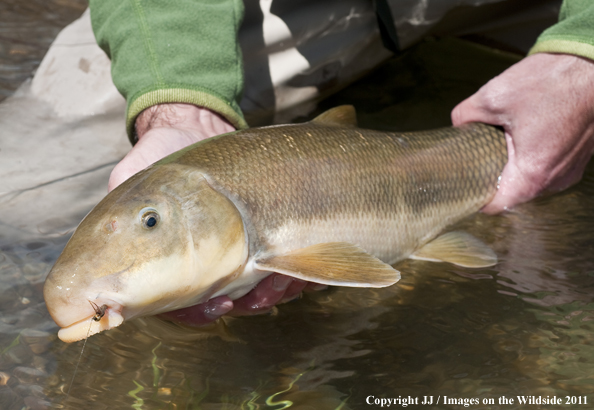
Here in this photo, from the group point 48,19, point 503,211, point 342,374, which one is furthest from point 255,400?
point 48,19

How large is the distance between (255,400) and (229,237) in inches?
24.8

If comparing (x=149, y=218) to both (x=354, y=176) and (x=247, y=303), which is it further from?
(x=354, y=176)

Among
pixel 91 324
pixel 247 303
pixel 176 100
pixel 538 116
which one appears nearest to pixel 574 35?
pixel 538 116

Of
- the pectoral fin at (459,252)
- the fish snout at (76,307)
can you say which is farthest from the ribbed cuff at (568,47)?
the fish snout at (76,307)

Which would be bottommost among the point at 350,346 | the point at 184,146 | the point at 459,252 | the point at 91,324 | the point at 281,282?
the point at 350,346

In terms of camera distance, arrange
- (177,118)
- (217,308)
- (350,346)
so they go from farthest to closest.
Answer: (177,118), (350,346), (217,308)

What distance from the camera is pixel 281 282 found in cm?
240

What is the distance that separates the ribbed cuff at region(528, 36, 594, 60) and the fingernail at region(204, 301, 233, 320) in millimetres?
2008

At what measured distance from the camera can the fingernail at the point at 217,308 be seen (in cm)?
233

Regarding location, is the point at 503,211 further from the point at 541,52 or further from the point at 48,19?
the point at 48,19

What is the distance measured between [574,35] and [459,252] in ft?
3.97

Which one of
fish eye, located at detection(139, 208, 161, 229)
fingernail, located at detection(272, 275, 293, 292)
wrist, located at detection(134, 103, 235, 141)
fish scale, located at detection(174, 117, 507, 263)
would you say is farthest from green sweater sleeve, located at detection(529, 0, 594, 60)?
fish eye, located at detection(139, 208, 161, 229)

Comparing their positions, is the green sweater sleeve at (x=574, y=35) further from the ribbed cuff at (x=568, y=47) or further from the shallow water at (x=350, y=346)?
the shallow water at (x=350, y=346)

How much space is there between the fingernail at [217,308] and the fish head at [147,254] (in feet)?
0.47
